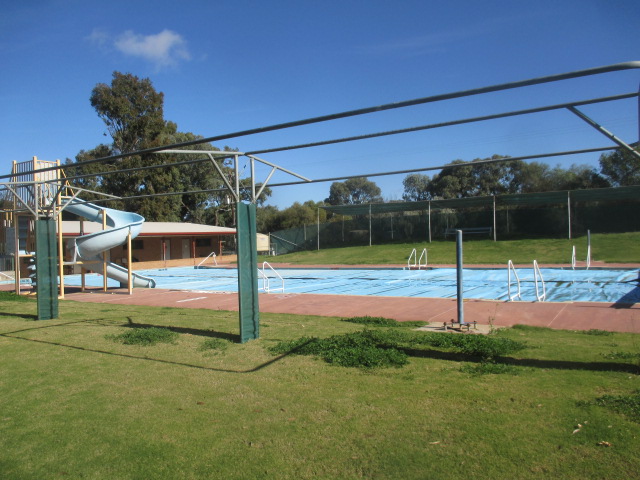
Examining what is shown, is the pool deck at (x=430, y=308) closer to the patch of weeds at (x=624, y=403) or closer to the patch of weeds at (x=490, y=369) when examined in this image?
the patch of weeds at (x=490, y=369)

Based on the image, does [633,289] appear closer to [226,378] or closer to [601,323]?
[601,323]

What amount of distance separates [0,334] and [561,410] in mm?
9717

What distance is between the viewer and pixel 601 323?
916cm

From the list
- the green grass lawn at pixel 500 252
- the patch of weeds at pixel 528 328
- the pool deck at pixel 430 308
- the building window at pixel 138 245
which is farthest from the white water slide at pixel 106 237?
the building window at pixel 138 245

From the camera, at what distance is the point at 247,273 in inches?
317

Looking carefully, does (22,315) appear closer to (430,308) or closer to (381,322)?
(381,322)

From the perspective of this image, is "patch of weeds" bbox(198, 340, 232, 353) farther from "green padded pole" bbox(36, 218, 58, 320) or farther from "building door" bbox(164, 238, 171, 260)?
"building door" bbox(164, 238, 171, 260)

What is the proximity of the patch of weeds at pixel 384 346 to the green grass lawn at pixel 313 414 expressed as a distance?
21 centimetres

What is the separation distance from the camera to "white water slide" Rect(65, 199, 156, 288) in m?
17.1

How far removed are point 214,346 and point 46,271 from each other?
19.7ft

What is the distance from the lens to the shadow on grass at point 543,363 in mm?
5617

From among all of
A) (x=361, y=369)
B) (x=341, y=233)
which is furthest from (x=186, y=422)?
(x=341, y=233)

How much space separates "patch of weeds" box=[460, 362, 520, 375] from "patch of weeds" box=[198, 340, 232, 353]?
3681 mm

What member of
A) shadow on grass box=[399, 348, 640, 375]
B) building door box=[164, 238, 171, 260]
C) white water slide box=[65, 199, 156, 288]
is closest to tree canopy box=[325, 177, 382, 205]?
building door box=[164, 238, 171, 260]
